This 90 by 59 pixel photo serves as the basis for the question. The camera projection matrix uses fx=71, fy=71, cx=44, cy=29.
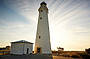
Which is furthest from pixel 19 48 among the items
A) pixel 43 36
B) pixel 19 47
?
pixel 43 36

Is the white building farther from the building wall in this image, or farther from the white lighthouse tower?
the white lighthouse tower

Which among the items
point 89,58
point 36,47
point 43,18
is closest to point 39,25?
point 43,18

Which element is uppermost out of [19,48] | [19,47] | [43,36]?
[43,36]

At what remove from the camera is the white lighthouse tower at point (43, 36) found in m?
15.9

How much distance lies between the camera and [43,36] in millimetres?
16406

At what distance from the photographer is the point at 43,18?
17.7 meters

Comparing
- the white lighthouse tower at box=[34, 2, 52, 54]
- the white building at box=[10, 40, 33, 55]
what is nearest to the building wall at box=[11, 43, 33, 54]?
the white building at box=[10, 40, 33, 55]

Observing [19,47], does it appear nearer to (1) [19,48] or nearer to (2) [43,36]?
(1) [19,48]

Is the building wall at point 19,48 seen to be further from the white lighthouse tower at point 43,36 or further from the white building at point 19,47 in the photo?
the white lighthouse tower at point 43,36

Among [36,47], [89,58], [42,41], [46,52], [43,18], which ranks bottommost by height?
[89,58]

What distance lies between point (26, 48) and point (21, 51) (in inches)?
47.6

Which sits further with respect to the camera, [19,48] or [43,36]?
[43,36]

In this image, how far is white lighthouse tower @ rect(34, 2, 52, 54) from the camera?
15.9 meters

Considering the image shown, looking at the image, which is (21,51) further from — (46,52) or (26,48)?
(46,52)
